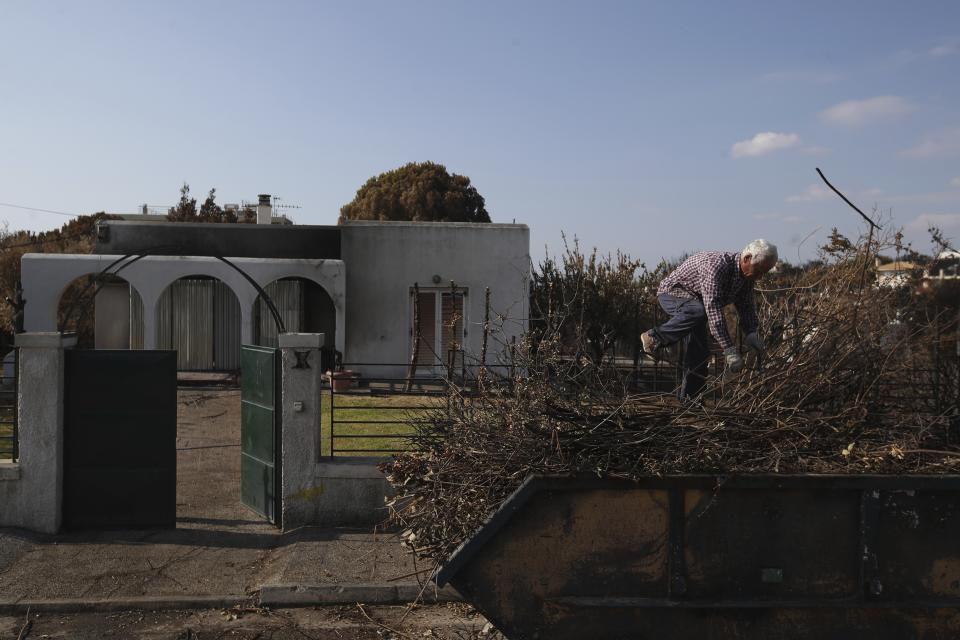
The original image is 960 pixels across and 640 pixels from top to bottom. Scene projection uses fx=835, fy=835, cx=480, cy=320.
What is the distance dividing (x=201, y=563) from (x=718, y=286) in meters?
4.87

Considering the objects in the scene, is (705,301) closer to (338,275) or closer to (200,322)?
(338,275)

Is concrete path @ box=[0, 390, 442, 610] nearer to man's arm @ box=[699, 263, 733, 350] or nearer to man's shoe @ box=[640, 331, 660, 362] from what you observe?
man's shoe @ box=[640, 331, 660, 362]

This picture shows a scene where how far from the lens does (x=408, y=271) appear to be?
20.7 m

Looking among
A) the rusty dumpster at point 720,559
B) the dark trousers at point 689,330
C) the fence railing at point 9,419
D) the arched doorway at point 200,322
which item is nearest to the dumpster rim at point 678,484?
the rusty dumpster at point 720,559

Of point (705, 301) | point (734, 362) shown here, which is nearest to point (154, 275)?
point (705, 301)

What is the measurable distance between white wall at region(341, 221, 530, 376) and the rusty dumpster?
1633cm

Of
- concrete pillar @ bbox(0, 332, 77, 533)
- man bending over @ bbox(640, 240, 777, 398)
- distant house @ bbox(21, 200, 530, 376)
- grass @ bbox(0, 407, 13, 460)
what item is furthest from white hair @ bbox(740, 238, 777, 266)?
distant house @ bbox(21, 200, 530, 376)

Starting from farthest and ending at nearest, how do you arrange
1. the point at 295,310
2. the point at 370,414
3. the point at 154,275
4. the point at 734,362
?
the point at 295,310
the point at 154,275
the point at 370,414
the point at 734,362

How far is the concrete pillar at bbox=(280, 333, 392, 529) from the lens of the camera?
7.85 m

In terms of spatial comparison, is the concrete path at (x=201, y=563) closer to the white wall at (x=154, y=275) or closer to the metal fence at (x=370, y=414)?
the metal fence at (x=370, y=414)

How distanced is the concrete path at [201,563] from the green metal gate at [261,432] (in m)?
0.19

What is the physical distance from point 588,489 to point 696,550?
597 millimetres

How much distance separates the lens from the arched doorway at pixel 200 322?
22.5 meters

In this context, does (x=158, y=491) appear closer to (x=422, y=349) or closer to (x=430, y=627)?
(x=430, y=627)
